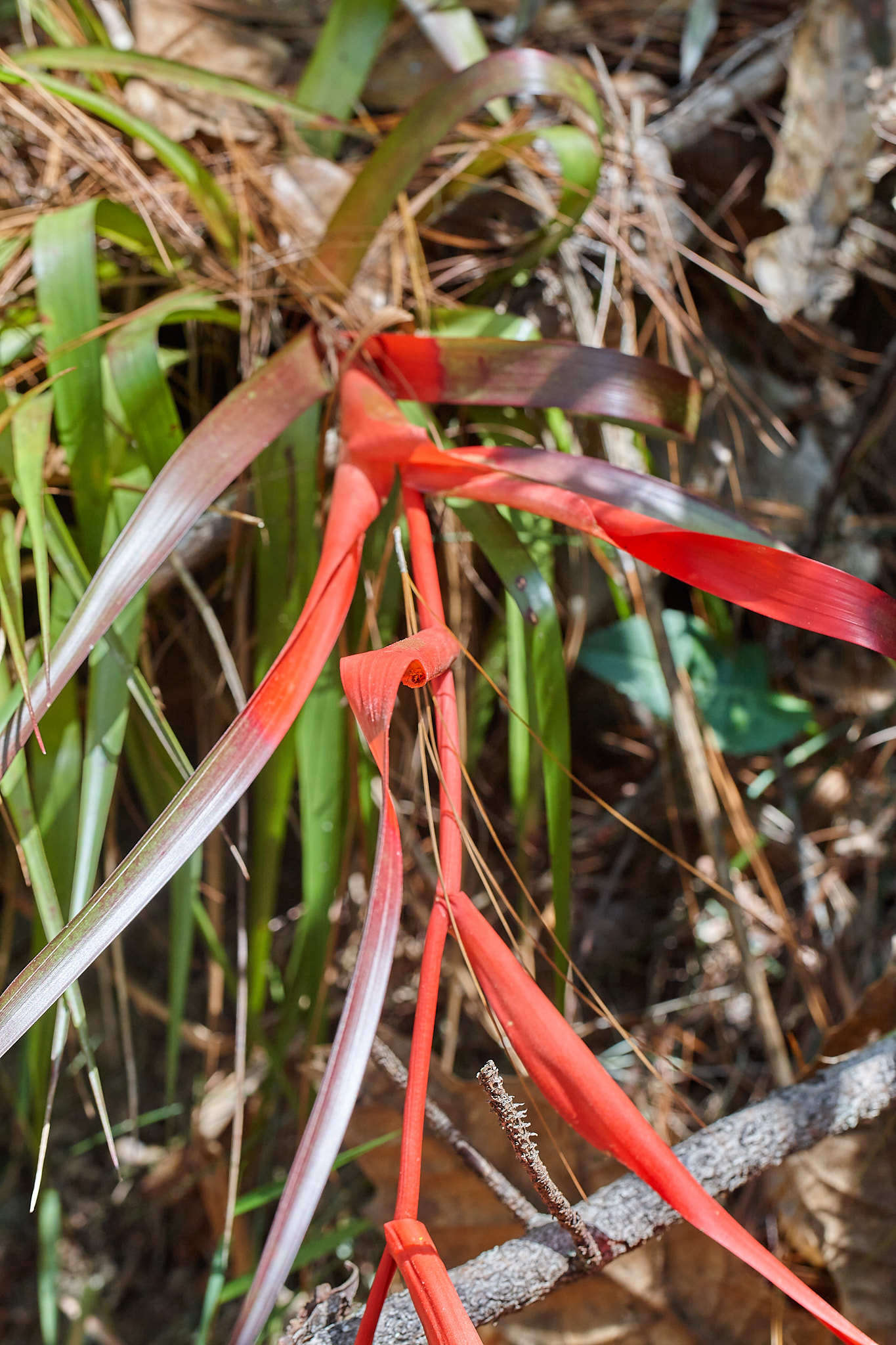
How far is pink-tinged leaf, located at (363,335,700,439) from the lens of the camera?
67 centimetres

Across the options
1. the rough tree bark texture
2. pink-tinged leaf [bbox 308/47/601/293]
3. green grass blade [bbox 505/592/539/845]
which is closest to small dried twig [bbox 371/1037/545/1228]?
the rough tree bark texture

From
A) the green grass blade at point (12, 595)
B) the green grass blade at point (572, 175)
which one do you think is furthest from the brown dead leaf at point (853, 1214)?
the green grass blade at point (572, 175)

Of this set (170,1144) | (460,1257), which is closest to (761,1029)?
(460,1257)

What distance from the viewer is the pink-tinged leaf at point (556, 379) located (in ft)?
2.20

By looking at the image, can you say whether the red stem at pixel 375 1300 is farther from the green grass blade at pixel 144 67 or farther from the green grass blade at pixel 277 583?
the green grass blade at pixel 144 67

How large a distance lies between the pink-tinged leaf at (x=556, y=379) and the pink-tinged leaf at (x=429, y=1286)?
56 centimetres

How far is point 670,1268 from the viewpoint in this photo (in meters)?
0.73

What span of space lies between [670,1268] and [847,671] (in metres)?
0.71

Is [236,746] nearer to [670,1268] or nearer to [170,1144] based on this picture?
[670,1268]

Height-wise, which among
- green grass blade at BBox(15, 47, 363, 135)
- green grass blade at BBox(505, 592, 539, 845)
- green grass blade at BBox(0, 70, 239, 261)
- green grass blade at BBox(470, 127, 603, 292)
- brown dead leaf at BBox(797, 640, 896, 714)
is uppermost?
green grass blade at BBox(15, 47, 363, 135)

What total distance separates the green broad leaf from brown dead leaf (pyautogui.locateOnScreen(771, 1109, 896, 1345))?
15.4 inches

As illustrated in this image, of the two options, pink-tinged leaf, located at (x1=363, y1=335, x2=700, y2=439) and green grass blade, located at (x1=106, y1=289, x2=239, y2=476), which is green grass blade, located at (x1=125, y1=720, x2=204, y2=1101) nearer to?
green grass blade, located at (x1=106, y1=289, x2=239, y2=476)

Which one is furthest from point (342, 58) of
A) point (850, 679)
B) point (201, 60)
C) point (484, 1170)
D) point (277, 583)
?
point (484, 1170)

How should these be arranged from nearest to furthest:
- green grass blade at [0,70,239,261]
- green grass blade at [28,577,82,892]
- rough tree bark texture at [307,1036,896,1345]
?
rough tree bark texture at [307,1036,896,1345] < green grass blade at [28,577,82,892] < green grass blade at [0,70,239,261]
